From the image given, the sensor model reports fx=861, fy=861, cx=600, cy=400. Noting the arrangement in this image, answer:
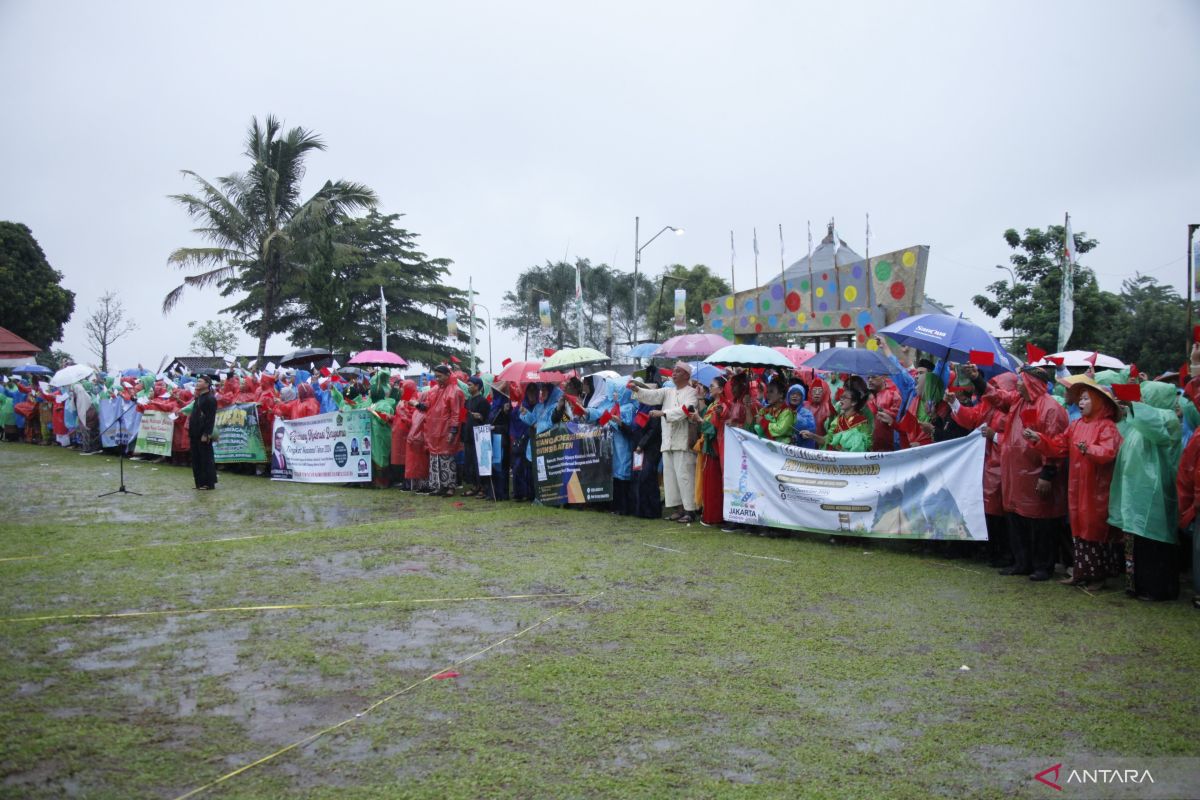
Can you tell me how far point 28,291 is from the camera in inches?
1966

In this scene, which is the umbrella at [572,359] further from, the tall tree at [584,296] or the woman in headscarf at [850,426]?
the tall tree at [584,296]

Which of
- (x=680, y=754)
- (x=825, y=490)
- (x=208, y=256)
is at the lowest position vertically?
(x=680, y=754)

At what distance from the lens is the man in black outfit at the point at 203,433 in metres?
14.1

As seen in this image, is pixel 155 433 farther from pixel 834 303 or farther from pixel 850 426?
pixel 834 303

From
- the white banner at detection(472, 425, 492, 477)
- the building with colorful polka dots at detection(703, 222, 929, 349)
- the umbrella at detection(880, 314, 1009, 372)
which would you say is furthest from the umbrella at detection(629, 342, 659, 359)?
the umbrella at detection(880, 314, 1009, 372)

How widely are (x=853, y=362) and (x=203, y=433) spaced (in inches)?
412

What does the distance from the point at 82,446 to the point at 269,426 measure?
845 centimetres

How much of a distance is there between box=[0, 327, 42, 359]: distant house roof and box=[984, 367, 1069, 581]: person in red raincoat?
51.5 metres

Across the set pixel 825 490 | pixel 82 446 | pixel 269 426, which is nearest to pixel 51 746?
pixel 825 490

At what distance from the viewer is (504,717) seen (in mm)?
4508

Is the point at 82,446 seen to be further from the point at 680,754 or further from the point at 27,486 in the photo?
the point at 680,754

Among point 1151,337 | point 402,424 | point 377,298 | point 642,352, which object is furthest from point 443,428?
point 377,298

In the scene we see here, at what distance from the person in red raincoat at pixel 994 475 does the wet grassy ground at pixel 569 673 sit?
0.39 m

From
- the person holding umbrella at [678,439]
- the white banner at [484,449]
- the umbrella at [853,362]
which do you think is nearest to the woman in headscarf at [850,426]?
the umbrella at [853,362]
